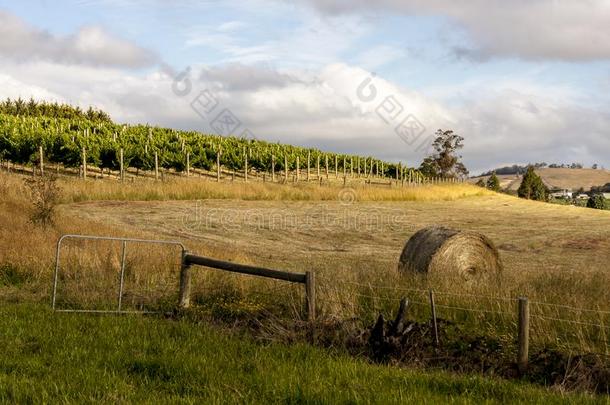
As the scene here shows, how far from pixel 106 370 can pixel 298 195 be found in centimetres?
3397

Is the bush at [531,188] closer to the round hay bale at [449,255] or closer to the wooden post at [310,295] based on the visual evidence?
the round hay bale at [449,255]

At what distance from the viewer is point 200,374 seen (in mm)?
7289

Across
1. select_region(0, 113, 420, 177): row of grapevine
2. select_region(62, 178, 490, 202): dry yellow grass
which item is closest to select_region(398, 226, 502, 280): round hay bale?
select_region(62, 178, 490, 202): dry yellow grass

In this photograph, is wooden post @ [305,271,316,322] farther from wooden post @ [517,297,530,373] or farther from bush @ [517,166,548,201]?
bush @ [517,166,548,201]

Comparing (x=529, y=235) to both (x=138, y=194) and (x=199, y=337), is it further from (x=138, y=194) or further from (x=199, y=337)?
(x=199, y=337)

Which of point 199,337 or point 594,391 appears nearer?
point 594,391

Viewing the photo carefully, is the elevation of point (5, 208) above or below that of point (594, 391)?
above

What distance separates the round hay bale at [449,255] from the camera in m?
15.0

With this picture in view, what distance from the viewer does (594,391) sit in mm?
7672

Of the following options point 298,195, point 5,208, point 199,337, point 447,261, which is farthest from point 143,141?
point 199,337

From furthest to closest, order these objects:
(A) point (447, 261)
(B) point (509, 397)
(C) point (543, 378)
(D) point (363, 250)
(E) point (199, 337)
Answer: (D) point (363, 250) → (A) point (447, 261) → (E) point (199, 337) → (C) point (543, 378) → (B) point (509, 397)

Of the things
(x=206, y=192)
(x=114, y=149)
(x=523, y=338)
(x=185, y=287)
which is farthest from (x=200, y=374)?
(x=114, y=149)

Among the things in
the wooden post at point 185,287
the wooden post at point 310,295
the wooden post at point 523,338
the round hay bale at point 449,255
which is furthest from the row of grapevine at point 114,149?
the wooden post at point 523,338

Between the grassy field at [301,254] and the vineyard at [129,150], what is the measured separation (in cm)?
1040
